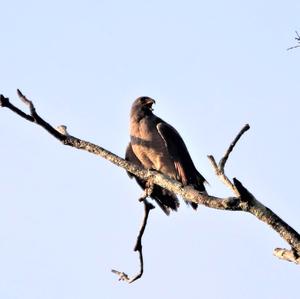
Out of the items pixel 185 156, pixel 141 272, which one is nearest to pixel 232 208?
pixel 141 272

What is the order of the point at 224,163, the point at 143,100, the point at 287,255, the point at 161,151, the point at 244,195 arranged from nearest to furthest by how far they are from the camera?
the point at 244,195
the point at 287,255
the point at 224,163
the point at 161,151
the point at 143,100

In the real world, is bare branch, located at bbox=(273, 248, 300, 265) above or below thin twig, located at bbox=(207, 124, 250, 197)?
below

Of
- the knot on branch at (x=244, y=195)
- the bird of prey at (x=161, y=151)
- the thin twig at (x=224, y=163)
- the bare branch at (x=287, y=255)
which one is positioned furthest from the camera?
the bird of prey at (x=161, y=151)

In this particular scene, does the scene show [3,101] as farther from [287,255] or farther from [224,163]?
[287,255]

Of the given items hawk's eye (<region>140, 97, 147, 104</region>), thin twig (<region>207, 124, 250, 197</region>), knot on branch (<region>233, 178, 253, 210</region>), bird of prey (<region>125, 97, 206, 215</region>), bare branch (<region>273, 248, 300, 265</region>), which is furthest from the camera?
hawk's eye (<region>140, 97, 147, 104</region>)

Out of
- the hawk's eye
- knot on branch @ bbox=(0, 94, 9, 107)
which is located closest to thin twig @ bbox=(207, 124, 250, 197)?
knot on branch @ bbox=(0, 94, 9, 107)

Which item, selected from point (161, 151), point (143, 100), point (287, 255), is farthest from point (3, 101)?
point (143, 100)

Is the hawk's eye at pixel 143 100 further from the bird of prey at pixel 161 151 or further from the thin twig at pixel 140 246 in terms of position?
the thin twig at pixel 140 246

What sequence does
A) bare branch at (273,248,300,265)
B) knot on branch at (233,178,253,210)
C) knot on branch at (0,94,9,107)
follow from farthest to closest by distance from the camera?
1. knot on branch at (0,94,9,107)
2. bare branch at (273,248,300,265)
3. knot on branch at (233,178,253,210)

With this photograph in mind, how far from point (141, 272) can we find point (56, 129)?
1.35 metres

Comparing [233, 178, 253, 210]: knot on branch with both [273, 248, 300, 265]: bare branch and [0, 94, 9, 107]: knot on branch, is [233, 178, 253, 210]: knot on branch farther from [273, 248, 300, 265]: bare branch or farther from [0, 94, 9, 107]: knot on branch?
[0, 94, 9, 107]: knot on branch

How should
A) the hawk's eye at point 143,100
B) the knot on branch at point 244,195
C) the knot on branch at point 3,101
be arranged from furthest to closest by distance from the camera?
the hawk's eye at point 143,100
the knot on branch at point 3,101
the knot on branch at point 244,195

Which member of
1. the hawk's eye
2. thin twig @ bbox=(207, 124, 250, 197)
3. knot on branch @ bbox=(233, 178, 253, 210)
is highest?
the hawk's eye

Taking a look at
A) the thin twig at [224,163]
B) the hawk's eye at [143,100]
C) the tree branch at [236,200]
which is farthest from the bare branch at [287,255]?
the hawk's eye at [143,100]
